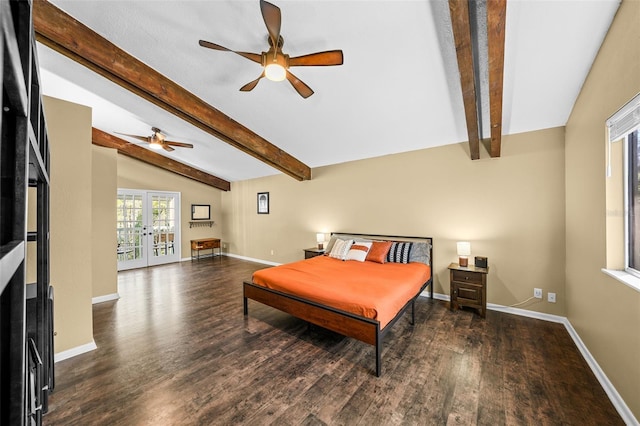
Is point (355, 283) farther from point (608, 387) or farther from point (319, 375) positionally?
point (608, 387)

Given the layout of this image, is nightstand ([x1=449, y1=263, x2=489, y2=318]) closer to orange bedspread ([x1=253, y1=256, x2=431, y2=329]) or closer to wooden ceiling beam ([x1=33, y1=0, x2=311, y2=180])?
orange bedspread ([x1=253, y1=256, x2=431, y2=329])

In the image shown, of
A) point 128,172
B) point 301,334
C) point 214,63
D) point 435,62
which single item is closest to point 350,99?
point 435,62

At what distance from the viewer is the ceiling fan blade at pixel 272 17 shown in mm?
1674

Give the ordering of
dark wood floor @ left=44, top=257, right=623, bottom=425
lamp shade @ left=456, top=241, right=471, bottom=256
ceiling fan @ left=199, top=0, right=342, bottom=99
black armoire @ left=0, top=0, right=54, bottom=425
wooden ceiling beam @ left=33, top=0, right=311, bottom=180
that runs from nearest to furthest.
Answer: black armoire @ left=0, top=0, right=54, bottom=425 → dark wood floor @ left=44, top=257, right=623, bottom=425 → ceiling fan @ left=199, top=0, right=342, bottom=99 → wooden ceiling beam @ left=33, top=0, right=311, bottom=180 → lamp shade @ left=456, top=241, right=471, bottom=256

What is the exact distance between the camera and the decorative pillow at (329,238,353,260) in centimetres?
421

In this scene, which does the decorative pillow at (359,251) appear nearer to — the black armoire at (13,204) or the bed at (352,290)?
the bed at (352,290)

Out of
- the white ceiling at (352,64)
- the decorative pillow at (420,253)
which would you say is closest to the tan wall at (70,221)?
the white ceiling at (352,64)

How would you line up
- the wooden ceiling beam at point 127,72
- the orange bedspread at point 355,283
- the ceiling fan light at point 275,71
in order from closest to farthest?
the ceiling fan light at point 275,71
the wooden ceiling beam at point 127,72
the orange bedspread at point 355,283

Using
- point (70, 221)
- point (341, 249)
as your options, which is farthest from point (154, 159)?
point (341, 249)

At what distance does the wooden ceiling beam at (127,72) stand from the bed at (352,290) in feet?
7.50

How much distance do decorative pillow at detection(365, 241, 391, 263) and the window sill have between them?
2.32 meters

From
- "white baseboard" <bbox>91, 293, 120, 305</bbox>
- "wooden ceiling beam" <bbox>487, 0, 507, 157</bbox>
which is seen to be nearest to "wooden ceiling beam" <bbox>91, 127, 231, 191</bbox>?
"white baseboard" <bbox>91, 293, 120, 305</bbox>

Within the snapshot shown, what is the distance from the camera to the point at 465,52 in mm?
2021

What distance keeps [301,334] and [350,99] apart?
2.90 metres
